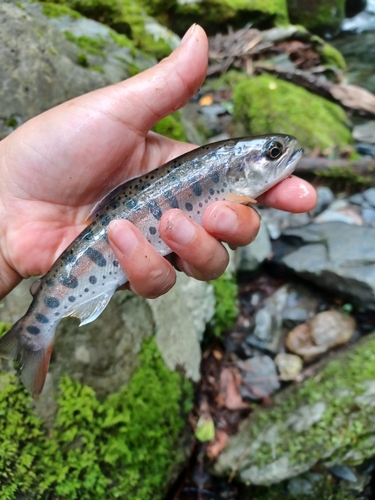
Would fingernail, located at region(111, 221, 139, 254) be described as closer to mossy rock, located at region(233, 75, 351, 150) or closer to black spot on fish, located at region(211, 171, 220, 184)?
black spot on fish, located at region(211, 171, 220, 184)

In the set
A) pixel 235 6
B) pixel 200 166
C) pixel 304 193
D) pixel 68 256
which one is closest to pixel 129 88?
pixel 200 166

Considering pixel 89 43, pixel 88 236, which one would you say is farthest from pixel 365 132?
pixel 88 236

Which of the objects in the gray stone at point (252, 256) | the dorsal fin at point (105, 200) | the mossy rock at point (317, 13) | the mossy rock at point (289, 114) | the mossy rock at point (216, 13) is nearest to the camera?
the dorsal fin at point (105, 200)

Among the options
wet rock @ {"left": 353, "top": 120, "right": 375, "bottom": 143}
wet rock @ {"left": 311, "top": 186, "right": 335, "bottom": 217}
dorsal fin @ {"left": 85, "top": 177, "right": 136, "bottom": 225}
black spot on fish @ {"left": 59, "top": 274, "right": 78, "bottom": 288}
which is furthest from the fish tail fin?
wet rock @ {"left": 353, "top": 120, "right": 375, "bottom": 143}

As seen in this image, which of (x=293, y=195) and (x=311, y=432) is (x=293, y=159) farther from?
(x=311, y=432)

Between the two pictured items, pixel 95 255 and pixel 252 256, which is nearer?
pixel 95 255

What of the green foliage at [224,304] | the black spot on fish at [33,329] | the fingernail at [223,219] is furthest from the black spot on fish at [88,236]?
the green foliage at [224,304]

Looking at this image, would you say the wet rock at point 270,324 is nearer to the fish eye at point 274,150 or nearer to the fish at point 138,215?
the fish at point 138,215
